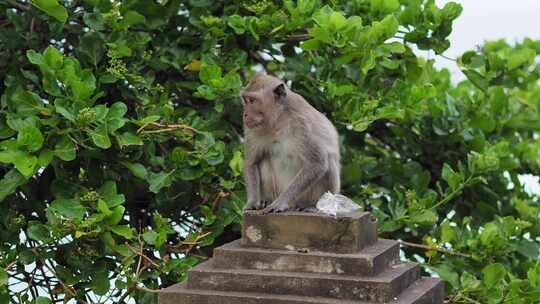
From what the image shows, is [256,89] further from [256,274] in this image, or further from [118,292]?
[118,292]

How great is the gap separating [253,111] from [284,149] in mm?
370

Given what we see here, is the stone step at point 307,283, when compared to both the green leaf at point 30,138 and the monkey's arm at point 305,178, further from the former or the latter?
the green leaf at point 30,138

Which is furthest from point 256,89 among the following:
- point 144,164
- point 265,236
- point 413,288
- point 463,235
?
point 463,235

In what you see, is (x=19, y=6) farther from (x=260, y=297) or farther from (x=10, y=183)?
(x=260, y=297)

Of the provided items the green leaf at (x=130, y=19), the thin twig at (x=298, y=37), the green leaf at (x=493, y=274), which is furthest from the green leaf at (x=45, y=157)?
the green leaf at (x=493, y=274)

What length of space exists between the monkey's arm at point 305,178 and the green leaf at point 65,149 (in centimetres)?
162

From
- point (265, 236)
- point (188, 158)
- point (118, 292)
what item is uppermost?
point (188, 158)

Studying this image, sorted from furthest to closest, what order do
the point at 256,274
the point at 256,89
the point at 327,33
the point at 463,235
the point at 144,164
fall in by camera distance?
the point at 463,235 < the point at 144,164 < the point at 327,33 < the point at 256,89 < the point at 256,274

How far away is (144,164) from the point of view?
26.6 ft

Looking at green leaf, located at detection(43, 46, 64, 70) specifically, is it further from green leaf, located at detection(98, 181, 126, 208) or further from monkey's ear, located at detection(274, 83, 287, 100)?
monkey's ear, located at detection(274, 83, 287, 100)

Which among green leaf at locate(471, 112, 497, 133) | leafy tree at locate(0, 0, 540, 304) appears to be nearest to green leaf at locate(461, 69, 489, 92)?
leafy tree at locate(0, 0, 540, 304)

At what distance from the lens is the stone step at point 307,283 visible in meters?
5.44

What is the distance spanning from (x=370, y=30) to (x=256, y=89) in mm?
1729

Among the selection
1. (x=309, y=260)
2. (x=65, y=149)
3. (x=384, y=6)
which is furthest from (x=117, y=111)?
(x=384, y=6)
